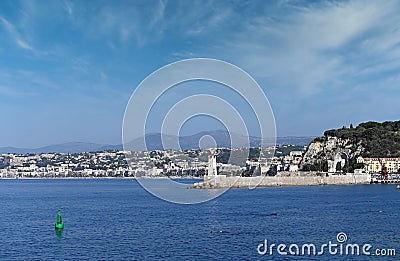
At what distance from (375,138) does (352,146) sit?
5725 mm

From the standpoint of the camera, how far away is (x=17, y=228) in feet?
111

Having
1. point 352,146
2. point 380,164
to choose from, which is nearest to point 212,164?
point 380,164

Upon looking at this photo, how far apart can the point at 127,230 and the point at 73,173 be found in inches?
6611

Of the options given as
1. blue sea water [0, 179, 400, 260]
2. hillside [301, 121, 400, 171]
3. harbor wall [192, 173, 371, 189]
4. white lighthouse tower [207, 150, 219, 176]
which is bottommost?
blue sea water [0, 179, 400, 260]

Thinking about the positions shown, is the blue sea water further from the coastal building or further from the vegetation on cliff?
the vegetation on cliff

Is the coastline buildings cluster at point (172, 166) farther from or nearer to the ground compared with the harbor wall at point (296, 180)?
farther from the ground

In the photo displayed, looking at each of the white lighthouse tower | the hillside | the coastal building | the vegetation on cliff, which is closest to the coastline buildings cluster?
the white lighthouse tower

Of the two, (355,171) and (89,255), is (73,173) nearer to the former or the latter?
(355,171)

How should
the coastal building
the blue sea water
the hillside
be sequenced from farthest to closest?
the hillside
the coastal building
the blue sea water

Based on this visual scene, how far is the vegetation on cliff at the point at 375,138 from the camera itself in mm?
121875

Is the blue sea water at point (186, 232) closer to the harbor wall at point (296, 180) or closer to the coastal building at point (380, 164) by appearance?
the harbor wall at point (296, 180)

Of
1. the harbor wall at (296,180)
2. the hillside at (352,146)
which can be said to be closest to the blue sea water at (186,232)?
the harbor wall at (296,180)

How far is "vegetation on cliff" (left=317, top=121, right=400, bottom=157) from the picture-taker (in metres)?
122

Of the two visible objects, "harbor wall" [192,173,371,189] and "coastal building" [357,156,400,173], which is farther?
"coastal building" [357,156,400,173]
